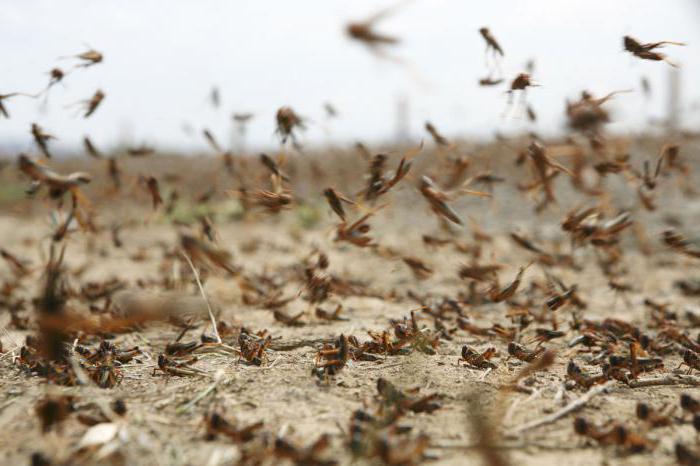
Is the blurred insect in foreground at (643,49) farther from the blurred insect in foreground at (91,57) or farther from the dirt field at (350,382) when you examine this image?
the blurred insect in foreground at (91,57)

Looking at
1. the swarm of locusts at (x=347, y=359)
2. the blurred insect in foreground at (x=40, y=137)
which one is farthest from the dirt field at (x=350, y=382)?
the blurred insect in foreground at (x=40, y=137)

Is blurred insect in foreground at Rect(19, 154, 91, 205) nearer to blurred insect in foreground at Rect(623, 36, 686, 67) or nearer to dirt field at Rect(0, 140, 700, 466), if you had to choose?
dirt field at Rect(0, 140, 700, 466)

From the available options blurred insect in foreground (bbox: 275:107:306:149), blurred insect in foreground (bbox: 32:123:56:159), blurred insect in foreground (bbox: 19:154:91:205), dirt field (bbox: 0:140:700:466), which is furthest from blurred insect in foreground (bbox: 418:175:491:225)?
blurred insect in foreground (bbox: 32:123:56:159)

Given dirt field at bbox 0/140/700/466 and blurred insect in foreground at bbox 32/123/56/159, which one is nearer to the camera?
dirt field at bbox 0/140/700/466

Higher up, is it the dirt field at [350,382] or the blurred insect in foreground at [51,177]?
the blurred insect in foreground at [51,177]

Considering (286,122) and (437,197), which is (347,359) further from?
(286,122)

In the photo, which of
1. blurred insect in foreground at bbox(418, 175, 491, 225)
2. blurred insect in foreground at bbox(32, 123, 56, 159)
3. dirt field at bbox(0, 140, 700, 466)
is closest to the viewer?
dirt field at bbox(0, 140, 700, 466)

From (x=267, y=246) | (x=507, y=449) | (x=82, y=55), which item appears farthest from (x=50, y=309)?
(x=267, y=246)

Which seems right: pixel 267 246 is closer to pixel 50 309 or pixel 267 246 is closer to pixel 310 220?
pixel 310 220

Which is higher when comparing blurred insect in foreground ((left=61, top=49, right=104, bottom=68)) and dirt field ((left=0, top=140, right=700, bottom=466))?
blurred insect in foreground ((left=61, top=49, right=104, bottom=68))

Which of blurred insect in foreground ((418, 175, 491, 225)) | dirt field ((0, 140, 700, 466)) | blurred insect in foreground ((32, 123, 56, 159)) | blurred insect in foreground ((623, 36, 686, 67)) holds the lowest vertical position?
dirt field ((0, 140, 700, 466))

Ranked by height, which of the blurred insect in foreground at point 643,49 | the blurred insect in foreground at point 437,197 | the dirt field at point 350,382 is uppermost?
the blurred insect in foreground at point 643,49

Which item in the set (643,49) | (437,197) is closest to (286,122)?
(437,197)
